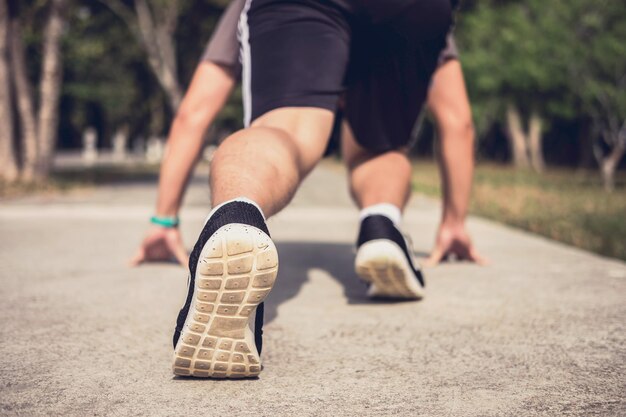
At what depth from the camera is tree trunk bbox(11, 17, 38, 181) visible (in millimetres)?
11172

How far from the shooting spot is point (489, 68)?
2505 cm

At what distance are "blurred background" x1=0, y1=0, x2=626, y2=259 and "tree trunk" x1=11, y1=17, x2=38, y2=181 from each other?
2cm

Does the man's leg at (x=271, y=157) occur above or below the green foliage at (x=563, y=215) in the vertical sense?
above

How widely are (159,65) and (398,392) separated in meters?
21.2

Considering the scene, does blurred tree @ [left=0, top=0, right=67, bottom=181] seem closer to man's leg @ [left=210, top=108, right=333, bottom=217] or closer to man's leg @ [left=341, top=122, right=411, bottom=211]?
man's leg @ [left=341, top=122, right=411, bottom=211]

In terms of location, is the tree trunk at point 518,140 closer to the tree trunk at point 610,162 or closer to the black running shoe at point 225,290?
the tree trunk at point 610,162

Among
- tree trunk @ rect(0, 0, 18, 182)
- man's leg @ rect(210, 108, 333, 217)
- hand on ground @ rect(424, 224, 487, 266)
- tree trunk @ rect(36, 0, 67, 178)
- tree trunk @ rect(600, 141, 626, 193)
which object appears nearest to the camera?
man's leg @ rect(210, 108, 333, 217)

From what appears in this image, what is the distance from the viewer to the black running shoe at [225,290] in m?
1.58

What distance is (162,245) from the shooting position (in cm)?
345

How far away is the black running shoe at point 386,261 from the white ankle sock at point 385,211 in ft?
0.20

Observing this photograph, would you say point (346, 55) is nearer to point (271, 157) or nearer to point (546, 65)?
point (271, 157)

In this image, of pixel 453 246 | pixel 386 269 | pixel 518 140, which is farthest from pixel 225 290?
pixel 518 140

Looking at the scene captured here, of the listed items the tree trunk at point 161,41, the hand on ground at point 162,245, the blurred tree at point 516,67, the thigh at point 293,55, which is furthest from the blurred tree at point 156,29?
the thigh at point 293,55

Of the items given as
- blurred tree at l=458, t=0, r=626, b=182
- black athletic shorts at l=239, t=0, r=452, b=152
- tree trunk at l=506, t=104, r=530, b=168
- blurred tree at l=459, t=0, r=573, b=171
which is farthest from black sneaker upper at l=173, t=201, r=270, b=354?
tree trunk at l=506, t=104, r=530, b=168
